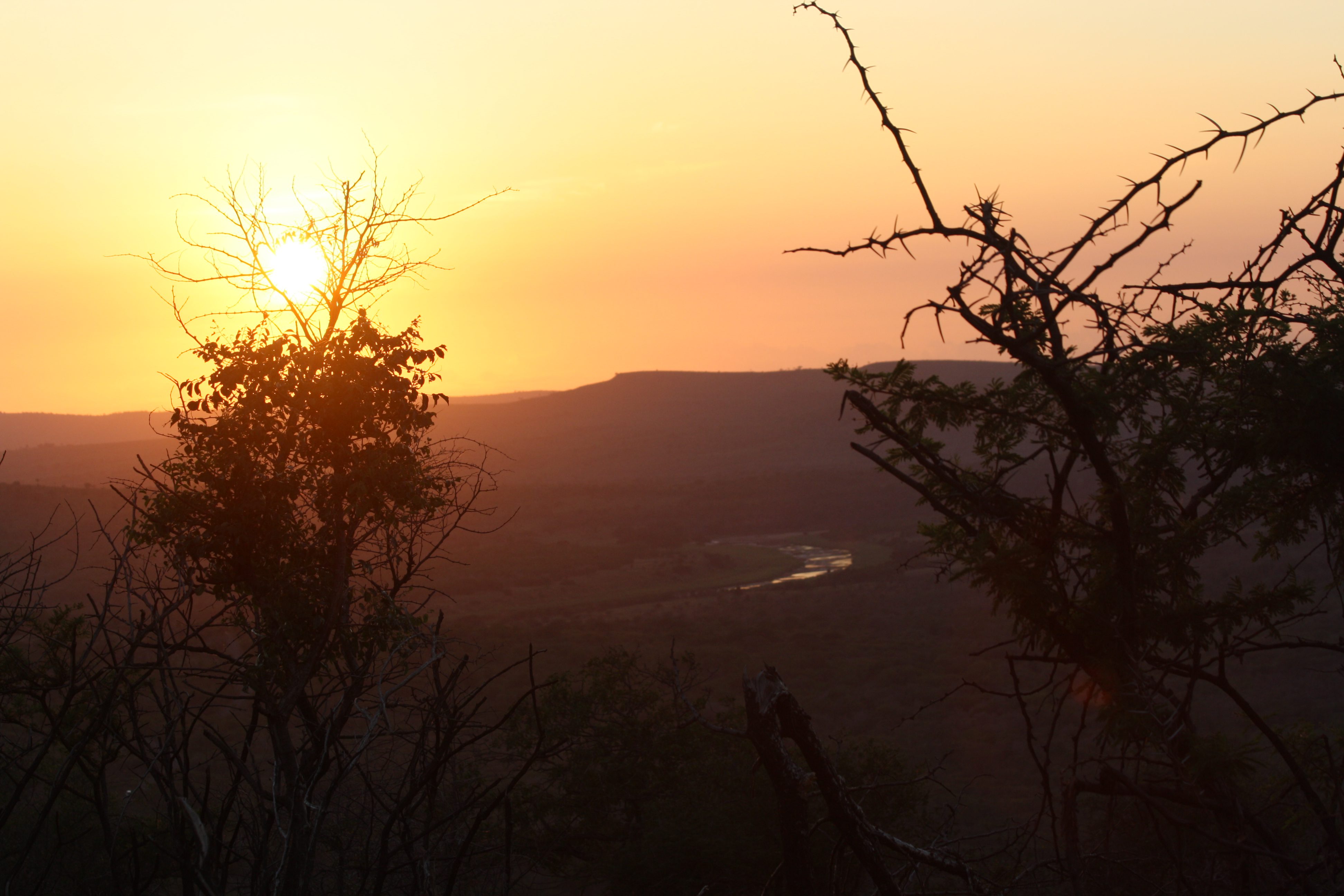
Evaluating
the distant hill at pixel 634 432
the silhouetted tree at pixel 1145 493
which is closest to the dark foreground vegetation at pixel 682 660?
the silhouetted tree at pixel 1145 493

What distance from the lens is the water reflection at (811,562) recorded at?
61438mm

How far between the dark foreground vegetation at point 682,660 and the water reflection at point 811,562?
120 ft

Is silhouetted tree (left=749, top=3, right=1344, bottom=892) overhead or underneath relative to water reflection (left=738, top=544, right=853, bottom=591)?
overhead

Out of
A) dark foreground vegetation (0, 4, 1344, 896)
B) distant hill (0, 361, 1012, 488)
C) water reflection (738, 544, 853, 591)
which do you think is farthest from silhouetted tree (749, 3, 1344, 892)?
distant hill (0, 361, 1012, 488)

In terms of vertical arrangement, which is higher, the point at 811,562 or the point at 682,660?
the point at 682,660

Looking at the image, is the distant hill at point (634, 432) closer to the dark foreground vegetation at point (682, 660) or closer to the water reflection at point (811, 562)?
the water reflection at point (811, 562)

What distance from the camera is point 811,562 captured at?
231 ft

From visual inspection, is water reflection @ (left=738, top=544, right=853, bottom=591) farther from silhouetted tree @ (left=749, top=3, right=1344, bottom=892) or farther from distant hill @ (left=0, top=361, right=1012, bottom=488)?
silhouetted tree @ (left=749, top=3, right=1344, bottom=892)

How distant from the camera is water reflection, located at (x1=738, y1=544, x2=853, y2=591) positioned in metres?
61.4

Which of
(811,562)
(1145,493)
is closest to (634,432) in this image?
(811,562)

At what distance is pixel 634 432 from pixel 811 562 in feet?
215

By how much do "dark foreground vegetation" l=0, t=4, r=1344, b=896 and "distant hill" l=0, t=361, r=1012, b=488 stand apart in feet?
253

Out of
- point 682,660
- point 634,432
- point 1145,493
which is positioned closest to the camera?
point 1145,493

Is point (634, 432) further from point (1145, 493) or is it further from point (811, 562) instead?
point (1145, 493)
